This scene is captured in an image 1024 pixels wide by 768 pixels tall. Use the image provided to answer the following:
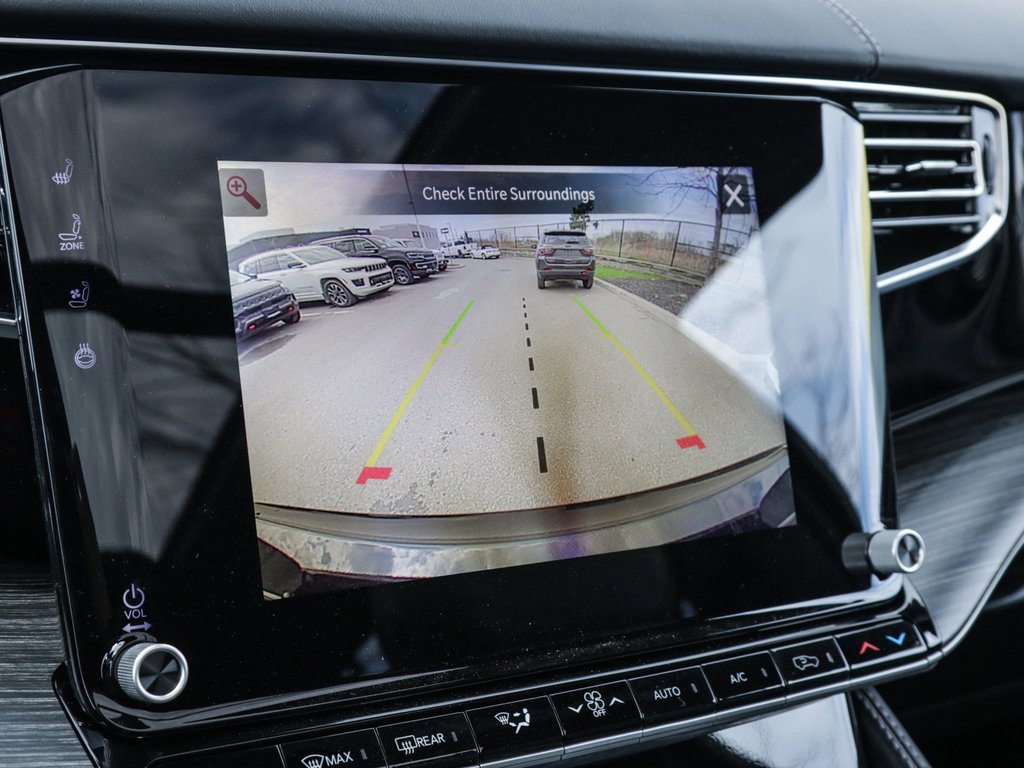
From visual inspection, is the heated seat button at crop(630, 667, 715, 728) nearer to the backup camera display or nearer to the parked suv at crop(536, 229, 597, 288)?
the backup camera display

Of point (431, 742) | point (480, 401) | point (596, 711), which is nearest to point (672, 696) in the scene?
point (596, 711)

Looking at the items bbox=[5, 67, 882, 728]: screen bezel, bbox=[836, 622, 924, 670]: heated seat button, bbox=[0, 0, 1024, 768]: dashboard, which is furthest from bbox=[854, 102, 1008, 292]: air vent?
bbox=[836, 622, 924, 670]: heated seat button

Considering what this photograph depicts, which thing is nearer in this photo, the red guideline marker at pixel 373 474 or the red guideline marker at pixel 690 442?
the red guideline marker at pixel 373 474

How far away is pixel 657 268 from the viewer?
3.27 ft

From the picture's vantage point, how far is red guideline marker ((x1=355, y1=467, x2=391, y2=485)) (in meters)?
0.86

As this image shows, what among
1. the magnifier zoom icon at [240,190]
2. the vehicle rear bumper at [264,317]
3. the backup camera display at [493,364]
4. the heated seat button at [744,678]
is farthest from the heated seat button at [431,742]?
the magnifier zoom icon at [240,190]

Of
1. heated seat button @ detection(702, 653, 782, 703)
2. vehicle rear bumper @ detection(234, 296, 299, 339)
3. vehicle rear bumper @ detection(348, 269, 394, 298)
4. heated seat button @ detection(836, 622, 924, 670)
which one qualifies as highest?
vehicle rear bumper @ detection(348, 269, 394, 298)

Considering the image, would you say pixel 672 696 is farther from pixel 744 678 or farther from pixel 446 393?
pixel 446 393

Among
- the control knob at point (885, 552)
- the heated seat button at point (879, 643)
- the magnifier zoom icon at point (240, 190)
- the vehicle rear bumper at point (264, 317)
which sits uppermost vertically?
the magnifier zoom icon at point (240, 190)

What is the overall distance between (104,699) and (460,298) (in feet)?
1.61

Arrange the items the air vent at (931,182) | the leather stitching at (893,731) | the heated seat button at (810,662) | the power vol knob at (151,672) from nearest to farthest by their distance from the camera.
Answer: the power vol knob at (151,672) < the heated seat button at (810,662) < the leather stitching at (893,731) < the air vent at (931,182)

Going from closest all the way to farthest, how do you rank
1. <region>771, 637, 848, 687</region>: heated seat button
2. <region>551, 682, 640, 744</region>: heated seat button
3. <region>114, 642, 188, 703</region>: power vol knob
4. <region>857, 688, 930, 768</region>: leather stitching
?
<region>114, 642, 188, 703</region>: power vol knob → <region>551, 682, 640, 744</region>: heated seat button → <region>771, 637, 848, 687</region>: heated seat button → <region>857, 688, 930, 768</region>: leather stitching

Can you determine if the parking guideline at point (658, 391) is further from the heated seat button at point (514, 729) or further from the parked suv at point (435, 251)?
the heated seat button at point (514, 729)

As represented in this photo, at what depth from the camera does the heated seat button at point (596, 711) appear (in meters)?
0.88
